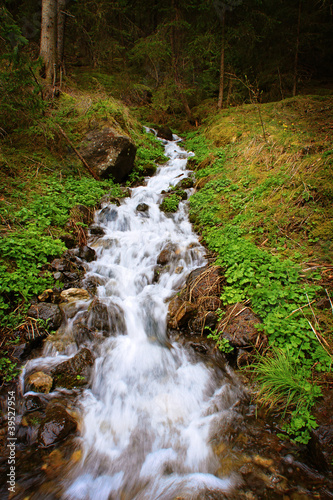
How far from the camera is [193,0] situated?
434 inches

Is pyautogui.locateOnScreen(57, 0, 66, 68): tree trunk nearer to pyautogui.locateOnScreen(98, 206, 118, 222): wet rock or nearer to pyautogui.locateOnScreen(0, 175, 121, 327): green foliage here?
pyautogui.locateOnScreen(0, 175, 121, 327): green foliage

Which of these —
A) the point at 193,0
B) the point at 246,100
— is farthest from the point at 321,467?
the point at 193,0

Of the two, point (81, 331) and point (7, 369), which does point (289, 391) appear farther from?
point (7, 369)

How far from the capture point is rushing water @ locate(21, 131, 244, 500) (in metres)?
2.48

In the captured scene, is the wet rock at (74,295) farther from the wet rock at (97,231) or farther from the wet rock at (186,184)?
the wet rock at (186,184)

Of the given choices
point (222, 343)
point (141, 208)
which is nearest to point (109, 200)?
point (141, 208)

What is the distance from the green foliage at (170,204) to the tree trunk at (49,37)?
6.43 metres

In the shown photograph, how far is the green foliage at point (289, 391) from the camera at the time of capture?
2541 mm

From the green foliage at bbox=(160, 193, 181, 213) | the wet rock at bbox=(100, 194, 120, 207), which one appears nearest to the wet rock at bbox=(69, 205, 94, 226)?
the wet rock at bbox=(100, 194, 120, 207)

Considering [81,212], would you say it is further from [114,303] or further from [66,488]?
[66,488]

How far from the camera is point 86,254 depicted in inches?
217

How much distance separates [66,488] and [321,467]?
104 inches

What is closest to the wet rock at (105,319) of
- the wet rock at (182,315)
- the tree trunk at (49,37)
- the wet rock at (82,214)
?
the wet rock at (182,315)

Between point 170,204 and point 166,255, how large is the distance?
8.40ft
